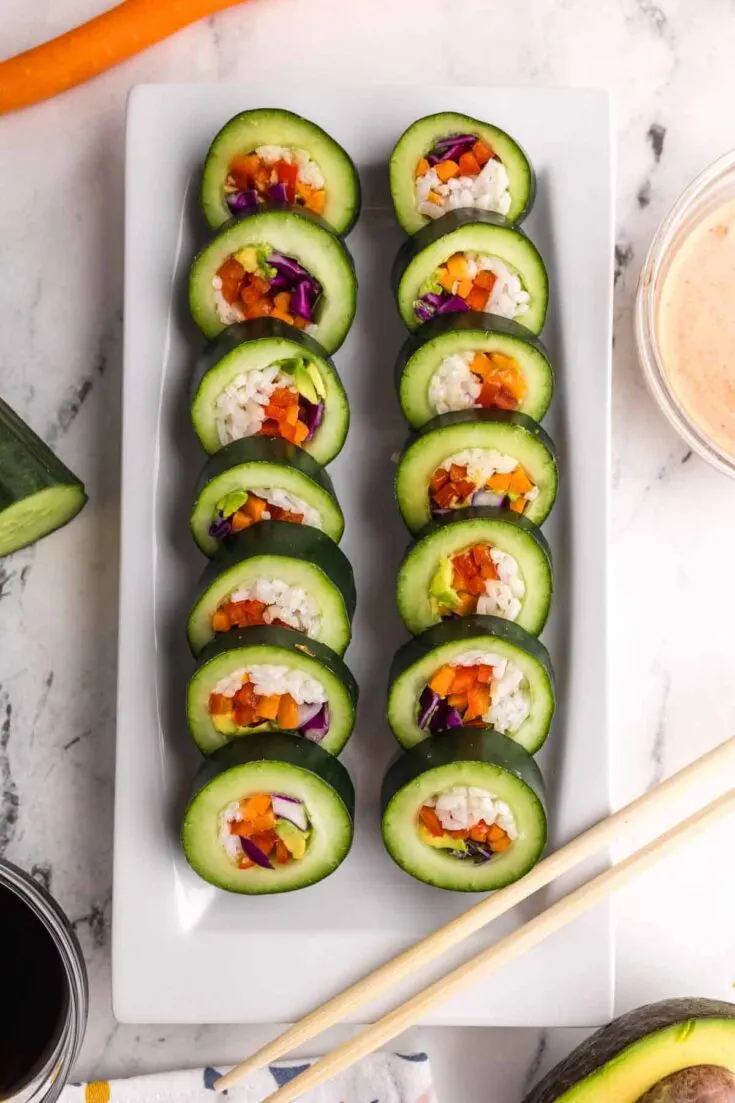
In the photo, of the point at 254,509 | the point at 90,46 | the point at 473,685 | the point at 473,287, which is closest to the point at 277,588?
the point at 254,509

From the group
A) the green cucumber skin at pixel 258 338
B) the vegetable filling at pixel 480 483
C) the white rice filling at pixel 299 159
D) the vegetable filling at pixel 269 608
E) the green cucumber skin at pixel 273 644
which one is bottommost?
the green cucumber skin at pixel 273 644

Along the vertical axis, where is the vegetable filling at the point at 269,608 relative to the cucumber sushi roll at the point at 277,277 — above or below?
below

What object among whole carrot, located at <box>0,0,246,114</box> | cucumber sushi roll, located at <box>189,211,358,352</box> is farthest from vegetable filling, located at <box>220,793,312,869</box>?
whole carrot, located at <box>0,0,246,114</box>

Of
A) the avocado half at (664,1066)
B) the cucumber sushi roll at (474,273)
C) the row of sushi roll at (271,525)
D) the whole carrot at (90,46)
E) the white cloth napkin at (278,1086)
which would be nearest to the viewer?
the avocado half at (664,1066)

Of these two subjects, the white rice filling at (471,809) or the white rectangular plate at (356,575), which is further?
the white rectangular plate at (356,575)

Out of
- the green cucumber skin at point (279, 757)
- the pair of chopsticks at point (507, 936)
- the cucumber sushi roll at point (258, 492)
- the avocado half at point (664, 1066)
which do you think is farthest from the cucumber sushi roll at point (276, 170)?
the avocado half at point (664, 1066)

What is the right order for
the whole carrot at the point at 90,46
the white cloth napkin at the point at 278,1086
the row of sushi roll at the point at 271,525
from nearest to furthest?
the row of sushi roll at the point at 271,525 < the white cloth napkin at the point at 278,1086 < the whole carrot at the point at 90,46

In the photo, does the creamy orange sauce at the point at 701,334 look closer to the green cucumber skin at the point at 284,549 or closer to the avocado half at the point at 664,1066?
the green cucumber skin at the point at 284,549

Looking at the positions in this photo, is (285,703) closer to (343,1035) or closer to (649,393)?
(343,1035)
